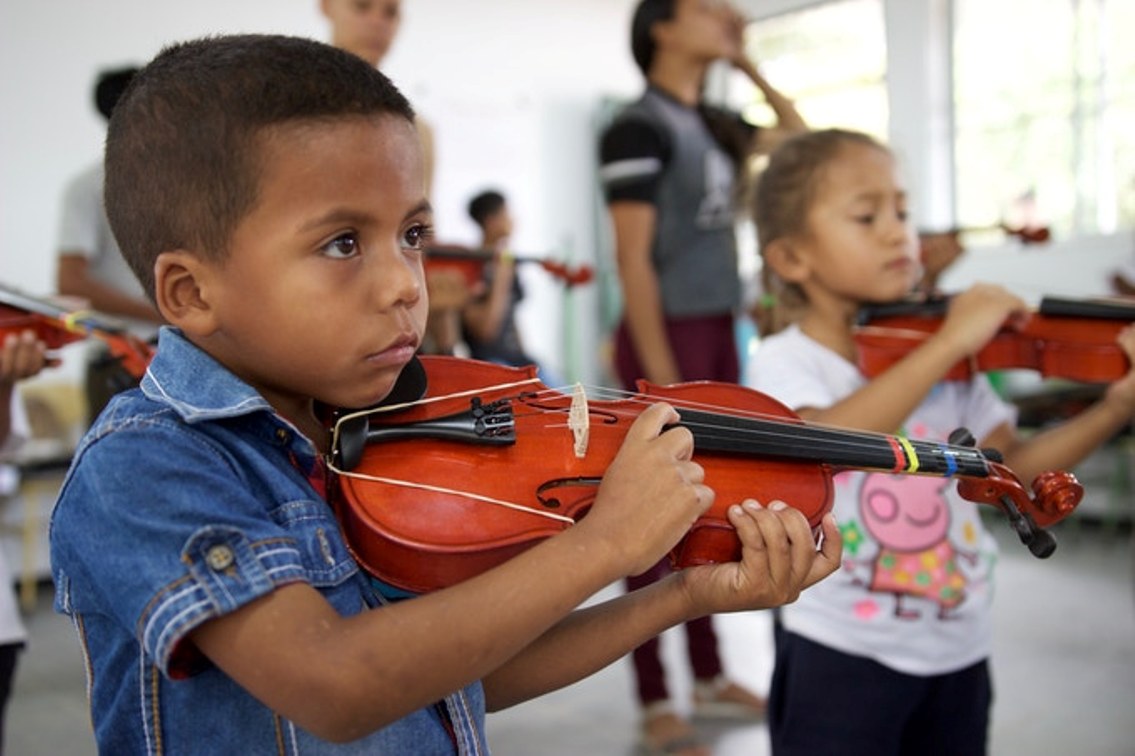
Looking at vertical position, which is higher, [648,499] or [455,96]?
[455,96]

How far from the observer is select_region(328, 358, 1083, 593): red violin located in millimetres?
790

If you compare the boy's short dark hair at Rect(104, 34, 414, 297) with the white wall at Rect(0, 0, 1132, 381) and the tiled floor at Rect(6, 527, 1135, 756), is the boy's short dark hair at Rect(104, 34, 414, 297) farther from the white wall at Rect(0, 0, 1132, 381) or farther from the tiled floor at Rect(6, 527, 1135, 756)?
the white wall at Rect(0, 0, 1132, 381)

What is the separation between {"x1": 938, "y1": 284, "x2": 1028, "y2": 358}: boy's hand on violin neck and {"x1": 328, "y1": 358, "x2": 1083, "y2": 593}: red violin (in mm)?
401

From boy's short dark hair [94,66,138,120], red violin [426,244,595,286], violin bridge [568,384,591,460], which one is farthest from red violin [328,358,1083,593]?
boy's short dark hair [94,66,138,120]

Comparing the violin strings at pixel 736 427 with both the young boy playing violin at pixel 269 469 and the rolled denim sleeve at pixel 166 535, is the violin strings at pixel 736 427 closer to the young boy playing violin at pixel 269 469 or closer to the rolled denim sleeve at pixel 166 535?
the young boy playing violin at pixel 269 469

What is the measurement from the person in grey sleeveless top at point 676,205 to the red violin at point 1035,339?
817mm

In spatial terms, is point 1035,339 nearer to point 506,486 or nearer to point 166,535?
point 506,486

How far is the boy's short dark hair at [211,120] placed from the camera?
0.73 m

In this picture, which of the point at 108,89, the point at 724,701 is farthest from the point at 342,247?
the point at 724,701

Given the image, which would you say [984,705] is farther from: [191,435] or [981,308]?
[191,435]

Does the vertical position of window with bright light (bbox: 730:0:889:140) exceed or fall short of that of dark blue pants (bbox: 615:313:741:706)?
it exceeds it

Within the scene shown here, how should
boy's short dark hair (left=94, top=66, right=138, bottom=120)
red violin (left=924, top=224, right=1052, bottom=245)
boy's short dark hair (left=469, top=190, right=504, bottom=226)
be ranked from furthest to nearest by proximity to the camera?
boy's short dark hair (left=469, top=190, right=504, bottom=226) → boy's short dark hair (left=94, top=66, right=138, bottom=120) → red violin (left=924, top=224, right=1052, bottom=245)

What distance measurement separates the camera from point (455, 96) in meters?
6.29

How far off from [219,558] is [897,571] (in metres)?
0.98
